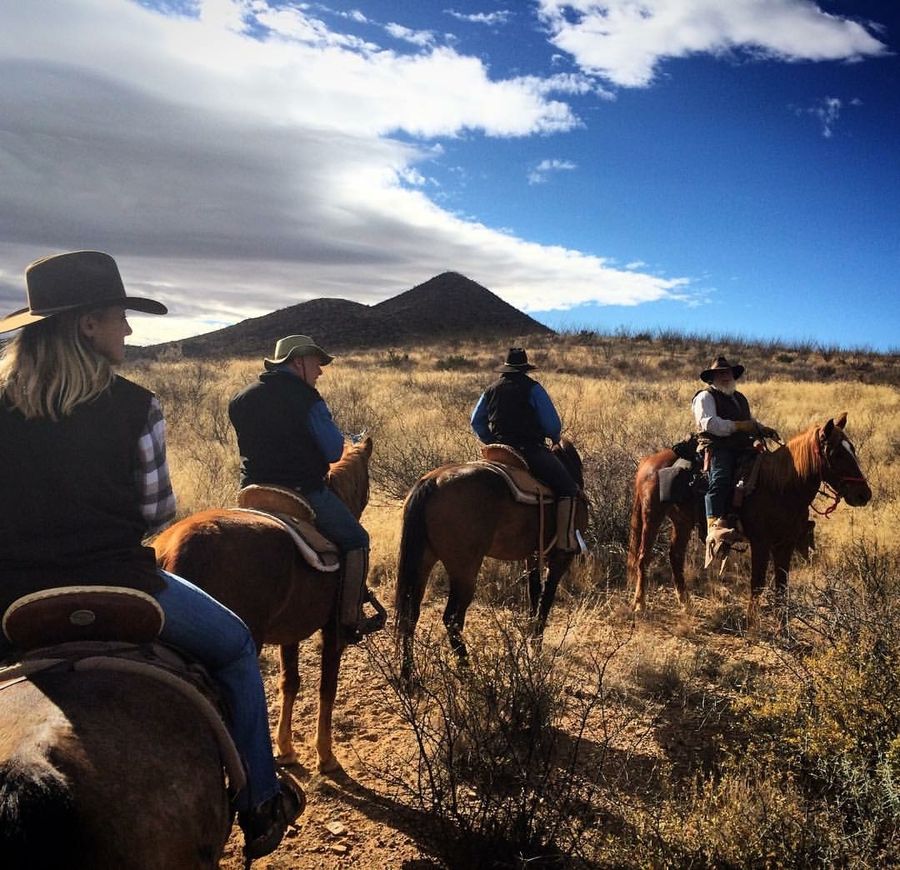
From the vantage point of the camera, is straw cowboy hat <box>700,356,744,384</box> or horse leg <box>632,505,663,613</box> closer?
straw cowboy hat <box>700,356,744,384</box>

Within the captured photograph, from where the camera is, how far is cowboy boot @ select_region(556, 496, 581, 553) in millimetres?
5543

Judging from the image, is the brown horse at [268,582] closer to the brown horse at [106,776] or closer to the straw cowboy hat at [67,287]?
the brown horse at [106,776]

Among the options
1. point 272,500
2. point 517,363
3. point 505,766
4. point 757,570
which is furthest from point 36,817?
point 757,570

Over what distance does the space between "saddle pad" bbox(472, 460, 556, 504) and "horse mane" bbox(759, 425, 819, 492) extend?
2239mm

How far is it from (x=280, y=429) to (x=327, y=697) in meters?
1.78

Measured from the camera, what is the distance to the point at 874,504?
880 cm

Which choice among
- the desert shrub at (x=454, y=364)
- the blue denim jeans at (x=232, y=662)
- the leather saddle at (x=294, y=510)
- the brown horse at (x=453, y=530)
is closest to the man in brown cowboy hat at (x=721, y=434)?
the brown horse at (x=453, y=530)

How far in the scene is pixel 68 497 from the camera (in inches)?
75.2

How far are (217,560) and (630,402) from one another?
15.1 m

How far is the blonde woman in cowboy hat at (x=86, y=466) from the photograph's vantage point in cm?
188

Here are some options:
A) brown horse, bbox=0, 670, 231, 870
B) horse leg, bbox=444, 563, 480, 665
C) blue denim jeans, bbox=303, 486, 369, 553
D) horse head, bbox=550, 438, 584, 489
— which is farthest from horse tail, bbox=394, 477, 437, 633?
brown horse, bbox=0, 670, 231, 870

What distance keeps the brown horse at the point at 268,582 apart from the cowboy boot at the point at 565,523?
7.58ft

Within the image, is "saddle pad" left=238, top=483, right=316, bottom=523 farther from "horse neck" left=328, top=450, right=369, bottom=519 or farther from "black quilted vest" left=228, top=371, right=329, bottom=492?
"horse neck" left=328, top=450, right=369, bottom=519

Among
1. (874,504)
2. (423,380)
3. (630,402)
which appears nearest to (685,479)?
(874,504)
